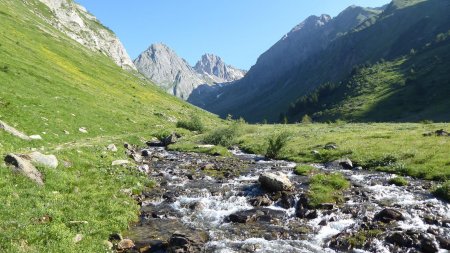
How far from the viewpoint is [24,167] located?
22.8 metres

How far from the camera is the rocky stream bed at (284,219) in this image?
18.7 metres

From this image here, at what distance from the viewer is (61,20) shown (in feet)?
595

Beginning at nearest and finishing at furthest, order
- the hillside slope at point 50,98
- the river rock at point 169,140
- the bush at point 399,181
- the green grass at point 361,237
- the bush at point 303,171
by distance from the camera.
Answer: the green grass at point 361,237 → the bush at point 399,181 → the bush at point 303,171 → the hillside slope at point 50,98 → the river rock at point 169,140

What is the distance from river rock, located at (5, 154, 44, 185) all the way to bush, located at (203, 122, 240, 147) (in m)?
38.8

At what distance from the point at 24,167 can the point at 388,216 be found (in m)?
21.1

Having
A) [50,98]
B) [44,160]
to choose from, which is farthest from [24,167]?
[50,98]

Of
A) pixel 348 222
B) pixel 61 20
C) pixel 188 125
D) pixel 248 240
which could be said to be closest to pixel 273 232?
pixel 248 240

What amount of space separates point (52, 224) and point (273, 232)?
434 inches

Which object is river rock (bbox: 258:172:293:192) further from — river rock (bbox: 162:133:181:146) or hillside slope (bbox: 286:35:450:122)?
hillside slope (bbox: 286:35:450:122)

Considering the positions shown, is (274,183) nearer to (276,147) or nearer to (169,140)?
(276,147)

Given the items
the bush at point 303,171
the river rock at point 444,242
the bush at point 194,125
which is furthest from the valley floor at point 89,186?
the bush at point 194,125

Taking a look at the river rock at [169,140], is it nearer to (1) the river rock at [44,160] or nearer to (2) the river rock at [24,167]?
(1) the river rock at [44,160]

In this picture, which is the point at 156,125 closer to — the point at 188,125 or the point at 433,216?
the point at 188,125

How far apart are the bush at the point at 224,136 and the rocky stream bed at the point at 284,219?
92.6ft
